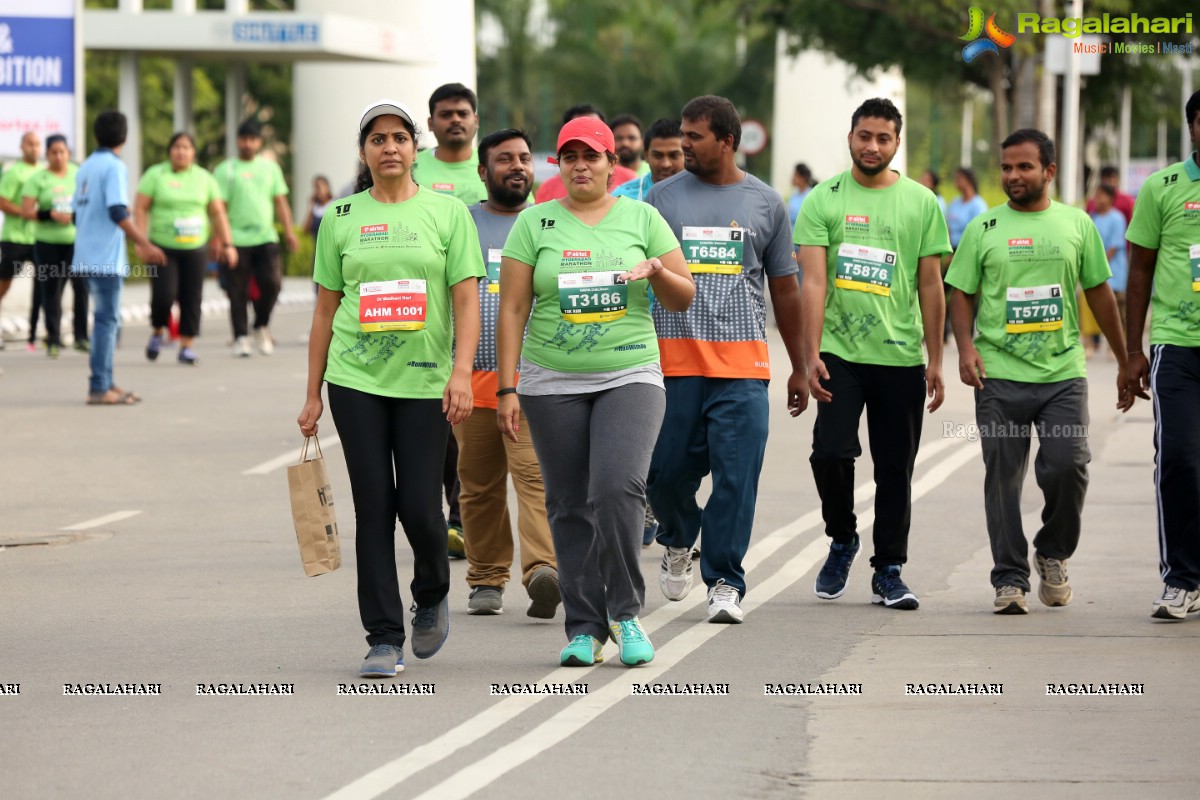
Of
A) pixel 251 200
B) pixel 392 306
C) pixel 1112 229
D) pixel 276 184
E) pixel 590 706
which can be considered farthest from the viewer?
pixel 1112 229

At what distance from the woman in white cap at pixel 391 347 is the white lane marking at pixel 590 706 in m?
Answer: 0.79

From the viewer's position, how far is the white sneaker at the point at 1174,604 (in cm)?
880

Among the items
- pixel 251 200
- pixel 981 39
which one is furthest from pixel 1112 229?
pixel 981 39

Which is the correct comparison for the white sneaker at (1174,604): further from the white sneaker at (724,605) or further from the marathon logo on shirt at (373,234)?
the marathon logo on shirt at (373,234)

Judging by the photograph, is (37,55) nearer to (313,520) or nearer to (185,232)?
(185,232)

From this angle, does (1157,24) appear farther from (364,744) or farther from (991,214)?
(364,744)

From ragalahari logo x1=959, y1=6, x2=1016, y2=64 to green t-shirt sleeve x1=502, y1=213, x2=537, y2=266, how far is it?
74.8ft

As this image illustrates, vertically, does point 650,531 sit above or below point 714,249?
below

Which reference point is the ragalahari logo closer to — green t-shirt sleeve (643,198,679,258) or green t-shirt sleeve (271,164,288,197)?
green t-shirt sleeve (271,164,288,197)

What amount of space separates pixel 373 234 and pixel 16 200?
14403 millimetres

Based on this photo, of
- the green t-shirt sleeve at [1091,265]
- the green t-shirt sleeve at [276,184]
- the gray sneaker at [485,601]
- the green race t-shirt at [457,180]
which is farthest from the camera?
the green t-shirt sleeve at [276,184]

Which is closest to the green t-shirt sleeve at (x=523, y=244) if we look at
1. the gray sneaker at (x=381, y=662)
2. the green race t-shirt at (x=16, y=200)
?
the gray sneaker at (x=381, y=662)

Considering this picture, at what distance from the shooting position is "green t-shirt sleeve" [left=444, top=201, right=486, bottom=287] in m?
7.54

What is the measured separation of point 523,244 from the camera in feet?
25.3
